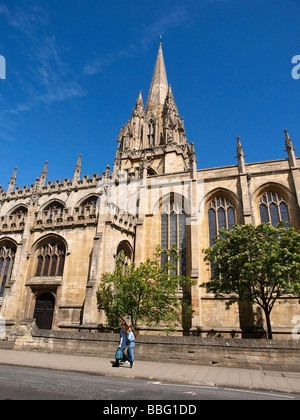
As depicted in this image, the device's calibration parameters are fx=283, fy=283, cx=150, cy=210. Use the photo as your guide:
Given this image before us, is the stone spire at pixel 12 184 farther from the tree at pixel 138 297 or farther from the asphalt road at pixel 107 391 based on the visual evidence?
the asphalt road at pixel 107 391

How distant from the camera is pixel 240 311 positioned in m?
18.3

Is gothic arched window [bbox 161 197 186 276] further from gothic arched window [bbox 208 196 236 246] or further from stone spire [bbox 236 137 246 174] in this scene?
stone spire [bbox 236 137 246 174]

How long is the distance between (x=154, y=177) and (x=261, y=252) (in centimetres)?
1300

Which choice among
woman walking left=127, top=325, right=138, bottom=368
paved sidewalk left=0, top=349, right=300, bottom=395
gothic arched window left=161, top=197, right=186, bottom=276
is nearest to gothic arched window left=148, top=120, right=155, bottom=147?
gothic arched window left=161, top=197, right=186, bottom=276

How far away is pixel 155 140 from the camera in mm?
38312

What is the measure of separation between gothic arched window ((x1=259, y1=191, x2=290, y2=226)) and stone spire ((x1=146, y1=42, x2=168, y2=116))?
84.1 ft

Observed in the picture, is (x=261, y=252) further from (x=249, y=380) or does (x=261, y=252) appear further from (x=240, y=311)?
(x=249, y=380)

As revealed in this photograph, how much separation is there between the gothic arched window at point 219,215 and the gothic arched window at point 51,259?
11.0 metres

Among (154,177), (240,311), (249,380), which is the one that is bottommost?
(249,380)

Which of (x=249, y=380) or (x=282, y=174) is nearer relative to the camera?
(x=249, y=380)

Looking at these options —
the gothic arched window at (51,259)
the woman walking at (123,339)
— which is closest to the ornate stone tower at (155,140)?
the gothic arched window at (51,259)

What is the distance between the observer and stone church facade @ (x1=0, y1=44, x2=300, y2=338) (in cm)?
1788

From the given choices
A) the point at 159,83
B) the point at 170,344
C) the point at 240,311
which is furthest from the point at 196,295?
the point at 159,83
